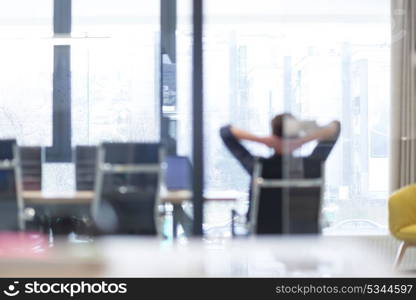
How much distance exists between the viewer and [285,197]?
1.93 metres

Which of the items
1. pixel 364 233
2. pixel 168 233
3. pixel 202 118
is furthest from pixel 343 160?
pixel 168 233

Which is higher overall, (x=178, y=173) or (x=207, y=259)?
(x=178, y=173)

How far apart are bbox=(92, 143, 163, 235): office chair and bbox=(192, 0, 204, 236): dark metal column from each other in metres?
0.12

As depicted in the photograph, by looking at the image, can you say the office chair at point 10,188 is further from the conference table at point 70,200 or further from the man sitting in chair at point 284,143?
the man sitting in chair at point 284,143

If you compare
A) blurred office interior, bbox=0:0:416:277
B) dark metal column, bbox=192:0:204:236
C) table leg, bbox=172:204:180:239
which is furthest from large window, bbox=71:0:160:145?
table leg, bbox=172:204:180:239

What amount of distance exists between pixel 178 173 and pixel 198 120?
179mm

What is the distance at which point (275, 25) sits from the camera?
200 cm

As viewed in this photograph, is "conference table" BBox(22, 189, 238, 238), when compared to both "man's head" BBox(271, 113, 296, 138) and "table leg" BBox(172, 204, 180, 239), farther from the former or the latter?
"man's head" BBox(271, 113, 296, 138)

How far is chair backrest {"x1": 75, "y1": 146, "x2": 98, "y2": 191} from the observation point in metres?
1.85

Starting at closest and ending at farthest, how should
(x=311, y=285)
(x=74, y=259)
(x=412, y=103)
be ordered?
1. (x=311, y=285)
2. (x=74, y=259)
3. (x=412, y=103)

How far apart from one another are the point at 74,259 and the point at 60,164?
277 millimetres

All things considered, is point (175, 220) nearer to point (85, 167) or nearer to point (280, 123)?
point (85, 167)

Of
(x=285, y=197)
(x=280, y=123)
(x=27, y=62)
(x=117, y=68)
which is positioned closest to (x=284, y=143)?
(x=280, y=123)

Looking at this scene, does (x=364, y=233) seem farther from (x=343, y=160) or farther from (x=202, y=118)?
(x=202, y=118)
